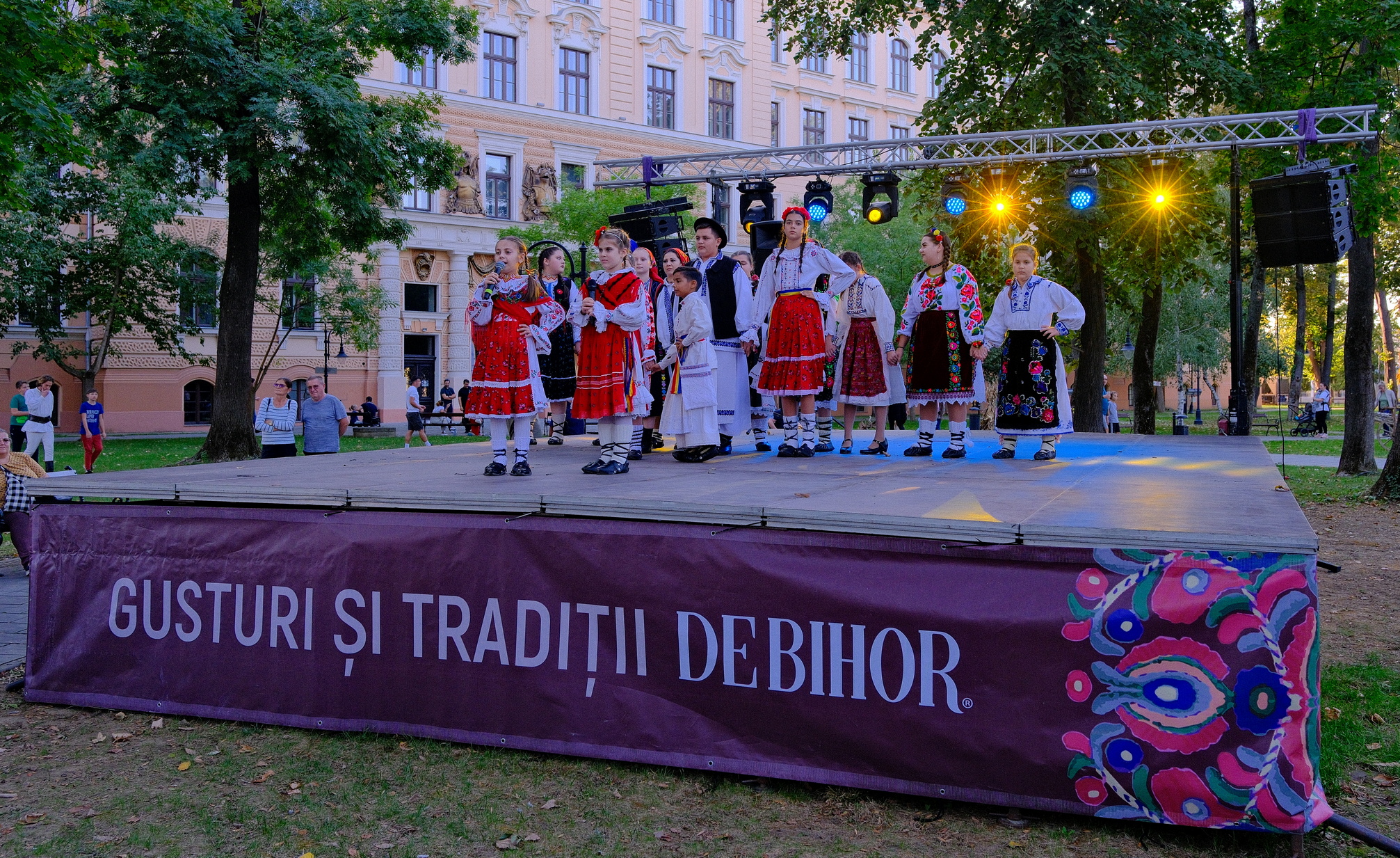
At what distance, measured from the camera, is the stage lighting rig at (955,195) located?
14625 mm

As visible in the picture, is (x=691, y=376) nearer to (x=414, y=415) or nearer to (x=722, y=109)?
(x=414, y=415)

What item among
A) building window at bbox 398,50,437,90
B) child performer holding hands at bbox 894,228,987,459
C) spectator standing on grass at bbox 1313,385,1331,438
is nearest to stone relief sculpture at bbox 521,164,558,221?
building window at bbox 398,50,437,90

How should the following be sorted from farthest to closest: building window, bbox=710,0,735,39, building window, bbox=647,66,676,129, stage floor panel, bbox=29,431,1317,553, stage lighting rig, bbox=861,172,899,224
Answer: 1. building window, bbox=710,0,735,39
2. building window, bbox=647,66,676,129
3. stage lighting rig, bbox=861,172,899,224
4. stage floor panel, bbox=29,431,1317,553

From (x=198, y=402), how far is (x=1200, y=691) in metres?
34.8

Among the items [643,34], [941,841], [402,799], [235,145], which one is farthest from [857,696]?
[643,34]

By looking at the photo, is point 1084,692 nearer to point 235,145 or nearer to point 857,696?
point 857,696

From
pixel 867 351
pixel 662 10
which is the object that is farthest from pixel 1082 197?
pixel 662 10

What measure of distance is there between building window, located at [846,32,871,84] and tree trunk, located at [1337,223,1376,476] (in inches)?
1261

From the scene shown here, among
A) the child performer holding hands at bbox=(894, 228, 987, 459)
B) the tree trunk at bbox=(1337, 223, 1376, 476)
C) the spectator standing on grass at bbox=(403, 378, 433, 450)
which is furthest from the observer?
the spectator standing on grass at bbox=(403, 378, 433, 450)

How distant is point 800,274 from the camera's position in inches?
344

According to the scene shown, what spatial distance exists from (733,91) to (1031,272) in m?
36.5

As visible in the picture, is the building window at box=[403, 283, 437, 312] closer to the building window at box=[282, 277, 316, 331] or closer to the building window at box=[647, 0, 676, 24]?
the building window at box=[282, 277, 316, 331]

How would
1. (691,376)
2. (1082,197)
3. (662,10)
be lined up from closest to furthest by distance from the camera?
(691,376) → (1082,197) → (662,10)

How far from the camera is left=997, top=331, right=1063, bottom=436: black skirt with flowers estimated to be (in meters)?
8.38
